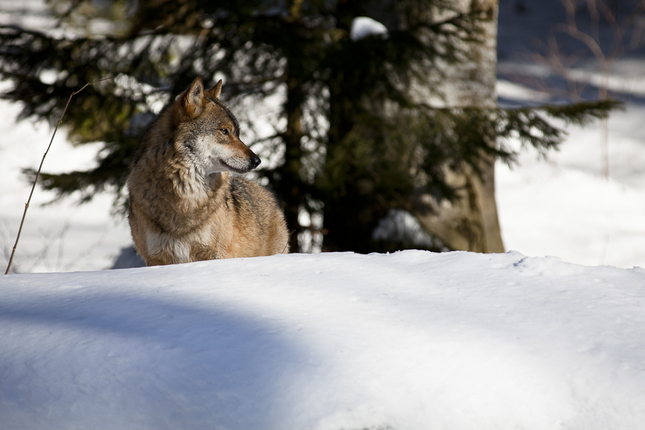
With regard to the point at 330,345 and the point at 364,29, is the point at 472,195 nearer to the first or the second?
the point at 364,29

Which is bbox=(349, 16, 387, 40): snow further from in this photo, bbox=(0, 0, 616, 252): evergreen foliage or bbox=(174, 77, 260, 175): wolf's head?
bbox=(174, 77, 260, 175): wolf's head

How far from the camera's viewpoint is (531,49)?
18.4 metres

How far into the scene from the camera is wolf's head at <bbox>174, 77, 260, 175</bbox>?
378 centimetres

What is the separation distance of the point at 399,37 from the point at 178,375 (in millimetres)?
5143

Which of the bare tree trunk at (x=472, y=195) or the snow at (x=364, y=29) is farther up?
the snow at (x=364, y=29)

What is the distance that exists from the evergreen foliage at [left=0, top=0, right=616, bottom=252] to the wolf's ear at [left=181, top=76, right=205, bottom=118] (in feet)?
7.47

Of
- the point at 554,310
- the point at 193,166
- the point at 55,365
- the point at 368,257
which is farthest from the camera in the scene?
the point at 193,166

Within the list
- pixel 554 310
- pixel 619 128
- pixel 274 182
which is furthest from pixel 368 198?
pixel 619 128

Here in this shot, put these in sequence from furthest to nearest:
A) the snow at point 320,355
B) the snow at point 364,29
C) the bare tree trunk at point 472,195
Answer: the bare tree trunk at point 472,195 → the snow at point 364,29 → the snow at point 320,355

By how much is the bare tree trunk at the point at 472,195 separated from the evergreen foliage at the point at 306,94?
20.9 inches

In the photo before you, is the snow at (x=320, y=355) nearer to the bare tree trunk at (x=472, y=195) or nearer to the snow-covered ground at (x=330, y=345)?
the snow-covered ground at (x=330, y=345)

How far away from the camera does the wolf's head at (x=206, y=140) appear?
12.4 ft

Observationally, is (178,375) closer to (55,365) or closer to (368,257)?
(55,365)

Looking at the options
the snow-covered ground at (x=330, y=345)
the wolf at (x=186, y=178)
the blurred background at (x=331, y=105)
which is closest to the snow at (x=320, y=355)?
the snow-covered ground at (x=330, y=345)
